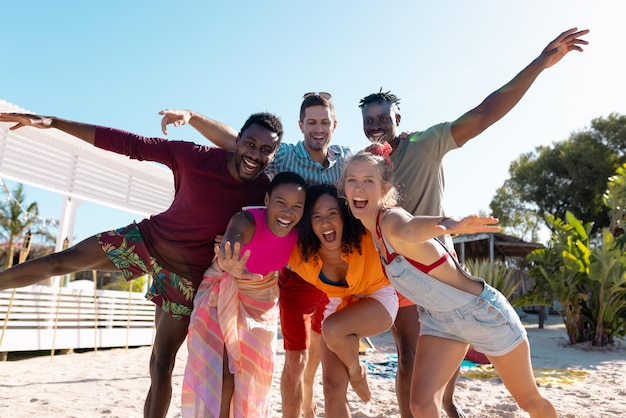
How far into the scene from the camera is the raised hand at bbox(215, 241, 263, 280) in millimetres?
2846

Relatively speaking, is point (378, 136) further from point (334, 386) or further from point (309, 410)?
A: point (309, 410)

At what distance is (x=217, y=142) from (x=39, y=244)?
3183 centimetres

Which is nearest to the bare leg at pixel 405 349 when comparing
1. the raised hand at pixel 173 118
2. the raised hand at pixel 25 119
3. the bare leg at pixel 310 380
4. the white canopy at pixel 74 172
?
the bare leg at pixel 310 380

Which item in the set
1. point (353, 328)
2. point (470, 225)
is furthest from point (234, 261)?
point (470, 225)

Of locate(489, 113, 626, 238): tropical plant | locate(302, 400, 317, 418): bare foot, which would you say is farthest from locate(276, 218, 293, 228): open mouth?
locate(489, 113, 626, 238): tropical plant

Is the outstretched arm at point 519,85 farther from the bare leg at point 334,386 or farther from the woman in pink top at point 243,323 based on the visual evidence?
the bare leg at point 334,386

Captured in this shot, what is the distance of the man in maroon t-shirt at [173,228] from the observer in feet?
11.0

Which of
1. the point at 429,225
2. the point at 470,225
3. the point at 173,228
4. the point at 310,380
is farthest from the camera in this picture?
the point at 310,380

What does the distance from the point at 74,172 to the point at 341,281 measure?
8.70m

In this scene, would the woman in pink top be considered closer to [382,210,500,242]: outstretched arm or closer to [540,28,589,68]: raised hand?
[382,210,500,242]: outstretched arm

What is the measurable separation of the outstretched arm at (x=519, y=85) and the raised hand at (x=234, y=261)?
6.05ft

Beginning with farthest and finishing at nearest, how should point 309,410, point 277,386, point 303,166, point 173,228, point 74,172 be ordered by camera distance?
point 74,172, point 277,386, point 309,410, point 303,166, point 173,228

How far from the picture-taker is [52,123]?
3.47 meters

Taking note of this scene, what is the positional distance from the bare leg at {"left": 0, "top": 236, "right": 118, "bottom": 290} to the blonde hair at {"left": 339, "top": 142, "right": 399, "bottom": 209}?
74.3 inches
